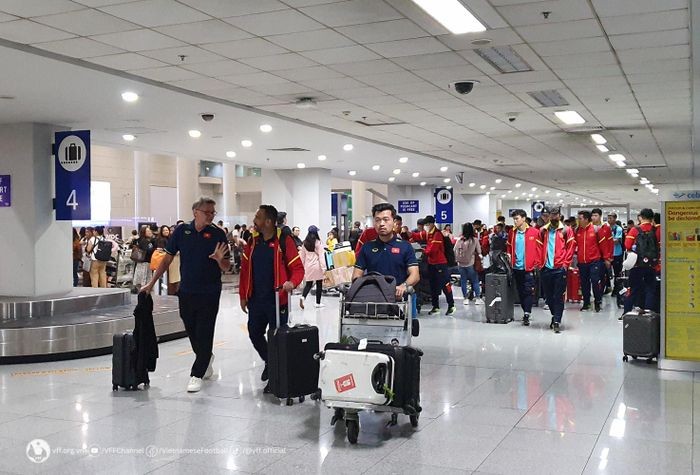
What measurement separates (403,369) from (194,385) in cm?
275

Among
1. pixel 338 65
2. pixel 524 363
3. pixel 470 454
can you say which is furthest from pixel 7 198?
pixel 470 454

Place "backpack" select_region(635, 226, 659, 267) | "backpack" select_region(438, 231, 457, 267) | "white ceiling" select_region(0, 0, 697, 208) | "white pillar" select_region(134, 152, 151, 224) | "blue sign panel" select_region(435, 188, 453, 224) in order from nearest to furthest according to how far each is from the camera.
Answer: "white ceiling" select_region(0, 0, 697, 208) < "backpack" select_region(635, 226, 659, 267) < "backpack" select_region(438, 231, 457, 267) < "blue sign panel" select_region(435, 188, 453, 224) < "white pillar" select_region(134, 152, 151, 224)

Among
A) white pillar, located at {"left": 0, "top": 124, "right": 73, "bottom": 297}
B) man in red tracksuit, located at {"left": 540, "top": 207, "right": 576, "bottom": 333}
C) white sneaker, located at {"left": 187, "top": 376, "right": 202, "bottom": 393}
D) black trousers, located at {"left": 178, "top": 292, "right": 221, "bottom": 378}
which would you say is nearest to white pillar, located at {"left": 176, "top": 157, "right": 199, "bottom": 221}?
white pillar, located at {"left": 0, "top": 124, "right": 73, "bottom": 297}

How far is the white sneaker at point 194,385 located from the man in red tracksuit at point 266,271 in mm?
721

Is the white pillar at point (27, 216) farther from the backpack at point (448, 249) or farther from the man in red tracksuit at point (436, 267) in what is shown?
the backpack at point (448, 249)

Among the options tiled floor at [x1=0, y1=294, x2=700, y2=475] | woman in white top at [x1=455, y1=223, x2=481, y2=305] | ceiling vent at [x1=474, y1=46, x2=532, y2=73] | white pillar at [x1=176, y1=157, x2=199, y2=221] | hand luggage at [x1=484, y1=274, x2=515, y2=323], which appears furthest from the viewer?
white pillar at [x1=176, y1=157, x2=199, y2=221]

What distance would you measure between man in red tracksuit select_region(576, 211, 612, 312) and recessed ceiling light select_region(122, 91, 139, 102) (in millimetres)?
8787

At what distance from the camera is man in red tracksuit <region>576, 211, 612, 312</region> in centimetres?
1448

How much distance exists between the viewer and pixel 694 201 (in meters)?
8.44

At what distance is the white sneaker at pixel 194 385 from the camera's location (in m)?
7.58

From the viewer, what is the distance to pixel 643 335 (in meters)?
8.93

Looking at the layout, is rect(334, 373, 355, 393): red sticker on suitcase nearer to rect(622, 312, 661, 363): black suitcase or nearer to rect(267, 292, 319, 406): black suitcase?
rect(267, 292, 319, 406): black suitcase

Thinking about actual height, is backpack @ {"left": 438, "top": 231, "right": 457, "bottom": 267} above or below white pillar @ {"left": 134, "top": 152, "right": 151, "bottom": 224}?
below

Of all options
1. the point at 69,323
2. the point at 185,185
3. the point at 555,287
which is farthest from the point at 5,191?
the point at 185,185
